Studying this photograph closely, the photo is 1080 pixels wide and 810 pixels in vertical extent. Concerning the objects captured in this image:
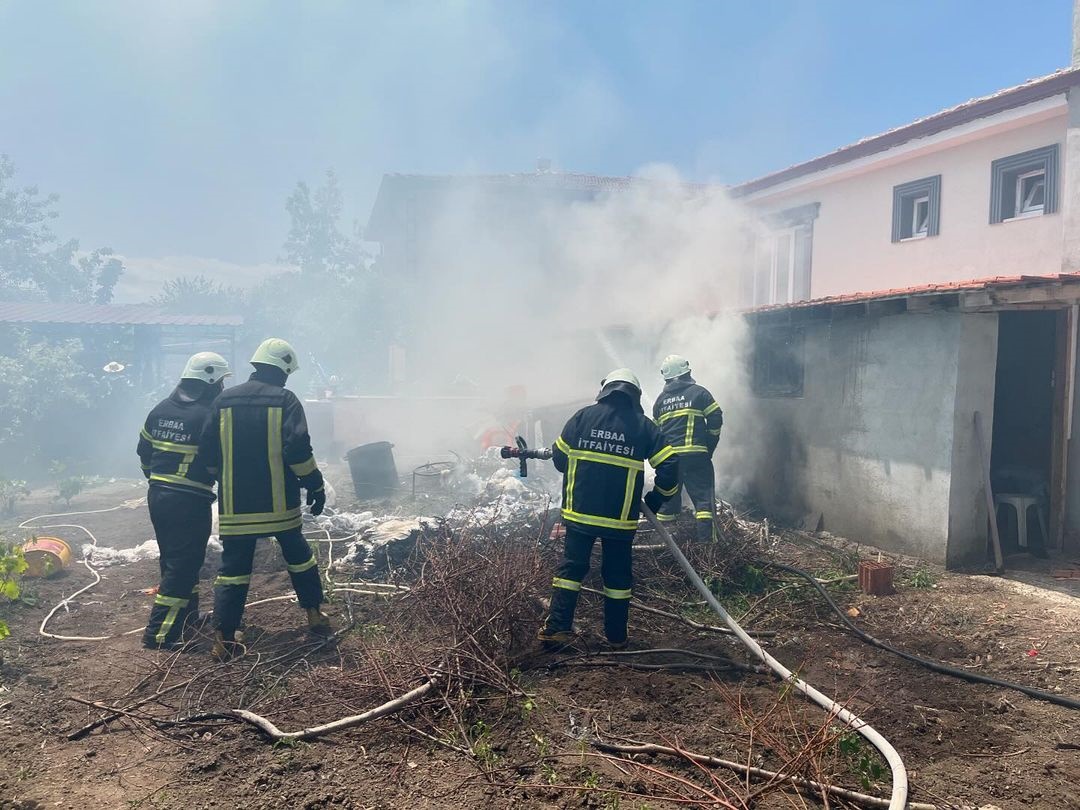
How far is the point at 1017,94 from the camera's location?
388 inches

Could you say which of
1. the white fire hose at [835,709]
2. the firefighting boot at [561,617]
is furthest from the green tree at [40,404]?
the white fire hose at [835,709]

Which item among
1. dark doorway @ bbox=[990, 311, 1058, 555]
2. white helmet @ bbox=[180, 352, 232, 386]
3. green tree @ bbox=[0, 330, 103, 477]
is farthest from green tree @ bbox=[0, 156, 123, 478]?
dark doorway @ bbox=[990, 311, 1058, 555]

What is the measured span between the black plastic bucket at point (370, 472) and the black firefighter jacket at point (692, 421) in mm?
5217

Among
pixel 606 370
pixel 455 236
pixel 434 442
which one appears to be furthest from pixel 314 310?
pixel 606 370

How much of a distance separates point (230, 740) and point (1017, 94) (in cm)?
1219

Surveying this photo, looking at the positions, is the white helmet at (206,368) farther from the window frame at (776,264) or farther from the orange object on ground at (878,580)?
the window frame at (776,264)

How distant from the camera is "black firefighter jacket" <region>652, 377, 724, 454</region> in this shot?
7.23 metres

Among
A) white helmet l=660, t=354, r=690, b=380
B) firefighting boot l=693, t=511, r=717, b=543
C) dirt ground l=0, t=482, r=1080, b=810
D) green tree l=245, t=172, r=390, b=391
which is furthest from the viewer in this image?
green tree l=245, t=172, r=390, b=391

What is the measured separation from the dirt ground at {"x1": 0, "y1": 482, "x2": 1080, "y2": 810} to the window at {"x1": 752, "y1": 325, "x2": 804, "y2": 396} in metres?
3.94

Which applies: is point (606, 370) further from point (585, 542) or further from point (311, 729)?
point (311, 729)

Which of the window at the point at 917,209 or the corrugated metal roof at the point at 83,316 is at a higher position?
the window at the point at 917,209

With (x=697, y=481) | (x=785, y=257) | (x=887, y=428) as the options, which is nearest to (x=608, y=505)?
(x=697, y=481)

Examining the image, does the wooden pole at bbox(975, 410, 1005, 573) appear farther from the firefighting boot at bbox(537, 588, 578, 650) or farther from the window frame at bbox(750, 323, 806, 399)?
the firefighting boot at bbox(537, 588, 578, 650)

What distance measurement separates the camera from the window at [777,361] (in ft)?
29.7
